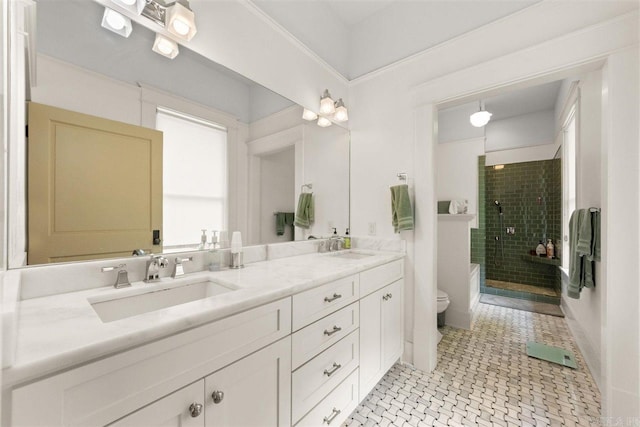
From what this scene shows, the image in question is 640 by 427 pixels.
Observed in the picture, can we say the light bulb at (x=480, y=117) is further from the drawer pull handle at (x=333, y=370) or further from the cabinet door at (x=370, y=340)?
the drawer pull handle at (x=333, y=370)

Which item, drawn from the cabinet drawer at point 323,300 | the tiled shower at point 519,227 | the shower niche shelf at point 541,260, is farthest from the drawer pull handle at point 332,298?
the shower niche shelf at point 541,260

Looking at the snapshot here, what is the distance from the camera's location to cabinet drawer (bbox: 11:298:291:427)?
1.66ft

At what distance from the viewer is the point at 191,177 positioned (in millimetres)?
1339

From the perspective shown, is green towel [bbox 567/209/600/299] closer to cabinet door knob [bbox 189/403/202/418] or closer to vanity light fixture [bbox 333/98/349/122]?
vanity light fixture [bbox 333/98/349/122]

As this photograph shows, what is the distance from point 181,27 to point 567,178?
416 cm

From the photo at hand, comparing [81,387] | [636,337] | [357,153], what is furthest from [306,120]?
[636,337]

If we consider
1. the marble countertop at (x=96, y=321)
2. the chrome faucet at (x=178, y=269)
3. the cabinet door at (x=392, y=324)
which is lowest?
the cabinet door at (x=392, y=324)

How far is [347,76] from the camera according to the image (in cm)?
244

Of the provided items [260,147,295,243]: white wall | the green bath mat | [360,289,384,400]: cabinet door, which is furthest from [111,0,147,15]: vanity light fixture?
the green bath mat

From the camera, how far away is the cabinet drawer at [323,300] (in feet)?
3.57

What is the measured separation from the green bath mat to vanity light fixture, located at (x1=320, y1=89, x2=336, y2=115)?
2.65 m

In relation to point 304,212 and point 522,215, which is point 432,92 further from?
point 522,215

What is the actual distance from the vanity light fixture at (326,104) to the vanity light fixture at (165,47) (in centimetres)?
112

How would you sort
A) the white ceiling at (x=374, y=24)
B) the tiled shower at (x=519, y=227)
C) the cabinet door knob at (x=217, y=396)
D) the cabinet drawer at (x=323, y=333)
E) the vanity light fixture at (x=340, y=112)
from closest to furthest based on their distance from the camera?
the cabinet door knob at (x=217, y=396) < the cabinet drawer at (x=323, y=333) < the white ceiling at (x=374, y=24) < the vanity light fixture at (x=340, y=112) < the tiled shower at (x=519, y=227)
